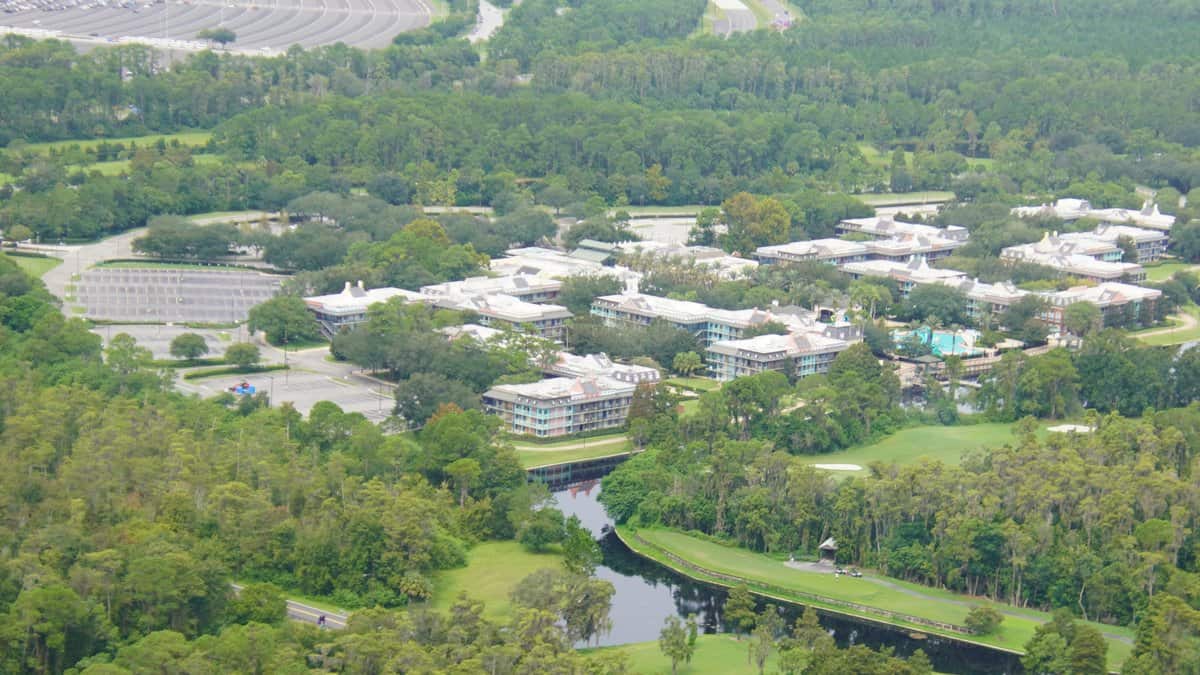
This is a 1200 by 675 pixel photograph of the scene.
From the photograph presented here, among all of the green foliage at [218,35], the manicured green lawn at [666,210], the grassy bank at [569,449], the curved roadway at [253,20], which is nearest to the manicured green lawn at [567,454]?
the grassy bank at [569,449]

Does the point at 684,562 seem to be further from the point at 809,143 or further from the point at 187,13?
the point at 187,13

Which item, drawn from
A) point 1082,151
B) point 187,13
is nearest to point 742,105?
point 1082,151

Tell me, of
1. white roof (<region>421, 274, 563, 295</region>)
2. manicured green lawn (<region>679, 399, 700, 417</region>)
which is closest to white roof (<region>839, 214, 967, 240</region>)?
white roof (<region>421, 274, 563, 295</region>)

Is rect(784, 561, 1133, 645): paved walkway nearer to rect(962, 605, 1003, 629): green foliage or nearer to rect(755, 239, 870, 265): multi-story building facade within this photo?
rect(962, 605, 1003, 629): green foliage

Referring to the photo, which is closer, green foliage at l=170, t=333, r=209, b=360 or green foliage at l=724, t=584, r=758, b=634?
green foliage at l=724, t=584, r=758, b=634

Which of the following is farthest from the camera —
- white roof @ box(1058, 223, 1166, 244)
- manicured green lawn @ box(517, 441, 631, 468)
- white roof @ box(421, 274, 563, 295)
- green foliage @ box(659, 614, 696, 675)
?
white roof @ box(1058, 223, 1166, 244)

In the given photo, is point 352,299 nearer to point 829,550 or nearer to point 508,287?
point 508,287

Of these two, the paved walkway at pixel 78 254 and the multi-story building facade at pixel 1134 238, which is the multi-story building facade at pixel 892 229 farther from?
the paved walkway at pixel 78 254
